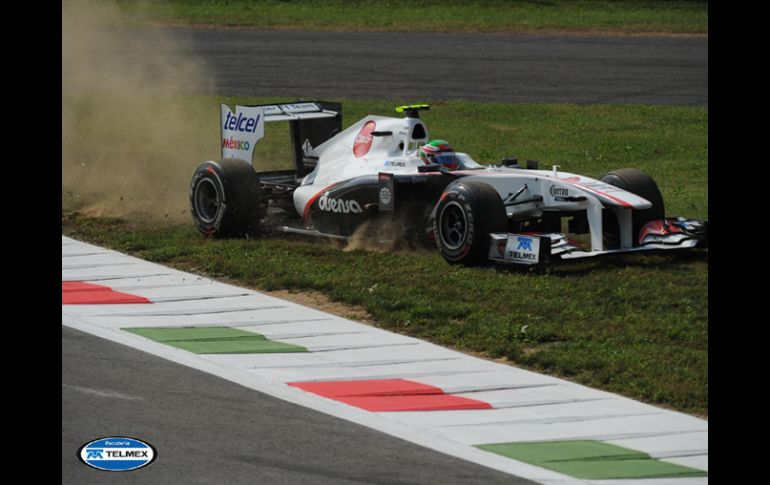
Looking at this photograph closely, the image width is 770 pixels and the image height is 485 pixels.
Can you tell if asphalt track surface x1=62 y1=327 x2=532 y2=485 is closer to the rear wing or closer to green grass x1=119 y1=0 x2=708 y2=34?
the rear wing

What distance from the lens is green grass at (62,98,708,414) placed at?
9.84 metres

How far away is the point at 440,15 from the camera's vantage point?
39.0 m

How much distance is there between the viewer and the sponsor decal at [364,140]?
14.0m

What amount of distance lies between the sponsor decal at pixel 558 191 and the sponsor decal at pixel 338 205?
6.68 feet

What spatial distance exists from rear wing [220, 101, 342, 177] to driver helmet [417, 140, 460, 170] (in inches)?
78.0

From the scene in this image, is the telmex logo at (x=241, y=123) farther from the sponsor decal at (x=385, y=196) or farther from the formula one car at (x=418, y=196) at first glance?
the sponsor decal at (x=385, y=196)

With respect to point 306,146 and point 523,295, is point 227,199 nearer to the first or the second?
point 306,146

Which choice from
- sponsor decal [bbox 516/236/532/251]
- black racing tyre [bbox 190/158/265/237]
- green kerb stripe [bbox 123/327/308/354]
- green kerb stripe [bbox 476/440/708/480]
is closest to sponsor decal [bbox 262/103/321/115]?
black racing tyre [bbox 190/158/265/237]

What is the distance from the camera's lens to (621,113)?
24.9 metres

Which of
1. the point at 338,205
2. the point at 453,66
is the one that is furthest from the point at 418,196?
the point at 453,66

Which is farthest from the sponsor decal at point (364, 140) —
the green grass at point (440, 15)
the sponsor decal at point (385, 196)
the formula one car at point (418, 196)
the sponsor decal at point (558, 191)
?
the green grass at point (440, 15)

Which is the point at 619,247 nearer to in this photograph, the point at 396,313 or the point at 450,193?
the point at 450,193

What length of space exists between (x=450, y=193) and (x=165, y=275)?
294cm
